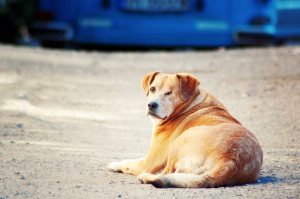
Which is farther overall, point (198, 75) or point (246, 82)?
point (198, 75)

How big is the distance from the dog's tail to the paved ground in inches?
2.4

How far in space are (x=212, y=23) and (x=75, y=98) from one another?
11.8 feet

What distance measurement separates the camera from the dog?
2967 millimetres

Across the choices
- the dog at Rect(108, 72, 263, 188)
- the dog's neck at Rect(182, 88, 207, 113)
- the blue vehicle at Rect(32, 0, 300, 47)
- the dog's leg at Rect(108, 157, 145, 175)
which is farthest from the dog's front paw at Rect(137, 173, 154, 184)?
the blue vehicle at Rect(32, 0, 300, 47)

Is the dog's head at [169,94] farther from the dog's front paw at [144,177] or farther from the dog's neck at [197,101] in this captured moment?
the dog's front paw at [144,177]

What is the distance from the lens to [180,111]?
12.3 ft

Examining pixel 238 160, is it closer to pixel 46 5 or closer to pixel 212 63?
pixel 212 63

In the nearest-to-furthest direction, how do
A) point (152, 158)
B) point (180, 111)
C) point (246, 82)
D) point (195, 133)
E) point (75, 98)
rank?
point (195, 133) → point (152, 158) → point (180, 111) → point (75, 98) → point (246, 82)

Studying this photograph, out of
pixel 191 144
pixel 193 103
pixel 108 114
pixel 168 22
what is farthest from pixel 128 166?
pixel 168 22

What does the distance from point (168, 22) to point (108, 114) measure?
3328mm

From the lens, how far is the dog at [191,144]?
297cm

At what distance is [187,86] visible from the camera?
3.71 meters

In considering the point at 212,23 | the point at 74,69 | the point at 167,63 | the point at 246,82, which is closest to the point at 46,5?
the point at 74,69

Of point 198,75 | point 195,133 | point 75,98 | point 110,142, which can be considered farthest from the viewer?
point 198,75
